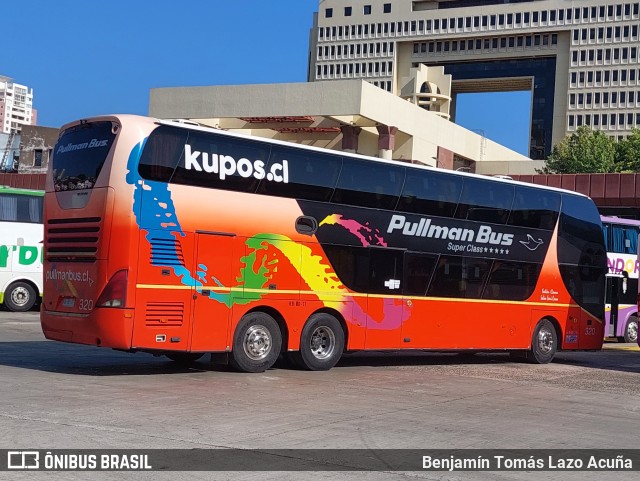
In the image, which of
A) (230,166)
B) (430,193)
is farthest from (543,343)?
(230,166)

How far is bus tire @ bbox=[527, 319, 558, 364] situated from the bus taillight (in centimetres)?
1017

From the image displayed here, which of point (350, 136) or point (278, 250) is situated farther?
point (350, 136)

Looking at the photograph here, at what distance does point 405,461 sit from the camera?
849 centimetres

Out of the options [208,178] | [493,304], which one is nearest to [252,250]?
[208,178]

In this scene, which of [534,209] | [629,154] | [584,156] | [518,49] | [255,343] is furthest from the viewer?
[518,49]

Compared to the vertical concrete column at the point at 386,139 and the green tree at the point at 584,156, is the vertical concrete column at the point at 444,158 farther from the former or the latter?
the green tree at the point at 584,156

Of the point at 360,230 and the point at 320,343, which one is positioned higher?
the point at 360,230

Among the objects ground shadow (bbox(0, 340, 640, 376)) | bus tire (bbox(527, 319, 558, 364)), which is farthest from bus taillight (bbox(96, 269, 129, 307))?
bus tire (bbox(527, 319, 558, 364))

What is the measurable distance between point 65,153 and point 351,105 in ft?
147

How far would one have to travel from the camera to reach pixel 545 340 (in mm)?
20781

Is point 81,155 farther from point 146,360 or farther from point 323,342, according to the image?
point 323,342

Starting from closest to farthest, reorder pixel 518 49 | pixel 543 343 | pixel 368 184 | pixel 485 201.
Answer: pixel 368 184
pixel 485 201
pixel 543 343
pixel 518 49

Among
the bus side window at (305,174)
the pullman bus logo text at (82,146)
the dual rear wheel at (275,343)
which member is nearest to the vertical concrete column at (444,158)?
the bus side window at (305,174)

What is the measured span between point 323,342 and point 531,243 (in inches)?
233
